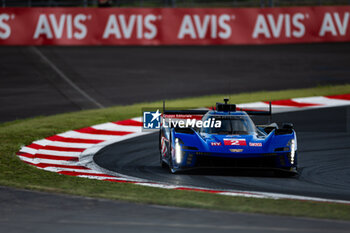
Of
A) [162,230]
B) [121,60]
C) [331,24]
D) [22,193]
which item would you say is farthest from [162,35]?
[162,230]

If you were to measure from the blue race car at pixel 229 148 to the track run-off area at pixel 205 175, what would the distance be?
0.22 metres

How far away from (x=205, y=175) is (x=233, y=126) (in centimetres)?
104

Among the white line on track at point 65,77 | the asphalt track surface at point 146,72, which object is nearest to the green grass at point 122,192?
the asphalt track surface at point 146,72

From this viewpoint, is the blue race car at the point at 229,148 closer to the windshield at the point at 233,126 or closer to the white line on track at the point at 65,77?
the windshield at the point at 233,126

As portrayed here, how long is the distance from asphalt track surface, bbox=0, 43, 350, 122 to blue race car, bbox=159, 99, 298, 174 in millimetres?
7899

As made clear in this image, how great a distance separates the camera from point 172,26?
27906mm

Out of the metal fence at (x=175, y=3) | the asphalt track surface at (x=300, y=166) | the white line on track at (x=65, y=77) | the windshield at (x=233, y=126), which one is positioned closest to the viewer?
the asphalt track surface at (x=300, y=166)

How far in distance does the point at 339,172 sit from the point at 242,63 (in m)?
15.8

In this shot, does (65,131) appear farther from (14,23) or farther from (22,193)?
(14,23)

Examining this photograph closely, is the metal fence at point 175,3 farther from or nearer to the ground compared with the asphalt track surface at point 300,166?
farther from the ground

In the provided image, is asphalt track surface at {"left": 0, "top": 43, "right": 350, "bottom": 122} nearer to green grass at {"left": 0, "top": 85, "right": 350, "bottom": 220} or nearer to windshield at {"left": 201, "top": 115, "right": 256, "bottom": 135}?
green grass at {"left": 0, "top": 85, "right": 350, "bottom": 220}

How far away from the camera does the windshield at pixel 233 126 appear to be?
12141mm

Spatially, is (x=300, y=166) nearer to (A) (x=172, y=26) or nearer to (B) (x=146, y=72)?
(B) (x=146, y=72)

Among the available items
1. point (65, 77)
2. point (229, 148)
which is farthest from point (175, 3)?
point (229, 148)
